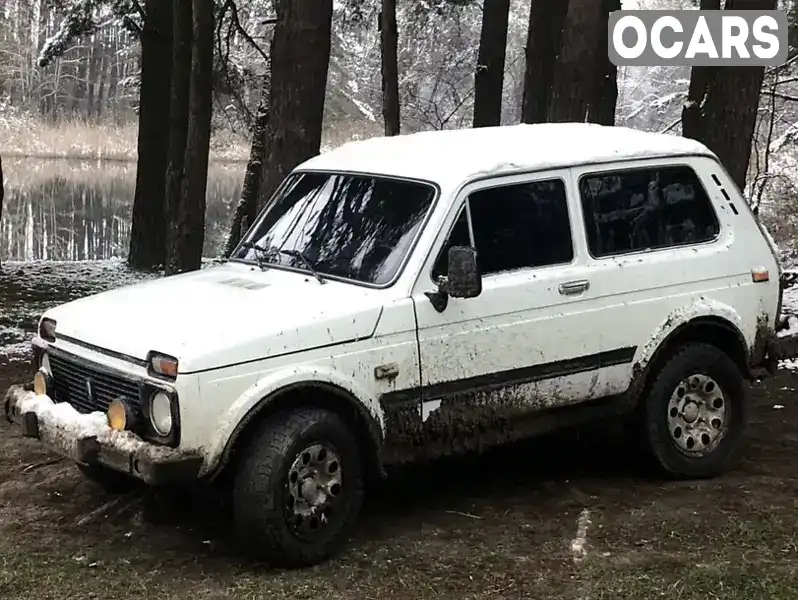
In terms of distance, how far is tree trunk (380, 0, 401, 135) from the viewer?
17.4 m

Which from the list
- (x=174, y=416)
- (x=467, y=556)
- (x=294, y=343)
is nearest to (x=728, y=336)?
(x=467, y=556)

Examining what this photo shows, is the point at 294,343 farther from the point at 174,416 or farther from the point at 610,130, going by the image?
the point at 610,130

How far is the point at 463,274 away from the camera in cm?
564

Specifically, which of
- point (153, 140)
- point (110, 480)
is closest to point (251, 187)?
point (153, 140)

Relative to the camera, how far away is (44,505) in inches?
252

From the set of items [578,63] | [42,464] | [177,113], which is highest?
[578,63]

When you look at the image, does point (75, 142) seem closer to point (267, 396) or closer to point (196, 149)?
point (196, 149)

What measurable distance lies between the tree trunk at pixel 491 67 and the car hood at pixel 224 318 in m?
12.7

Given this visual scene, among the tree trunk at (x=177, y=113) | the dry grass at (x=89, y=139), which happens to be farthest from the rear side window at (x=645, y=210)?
the dry grass at (x=89, y=139)

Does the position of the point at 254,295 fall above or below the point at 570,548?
above

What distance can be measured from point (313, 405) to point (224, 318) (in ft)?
2.14

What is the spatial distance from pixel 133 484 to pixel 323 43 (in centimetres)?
527

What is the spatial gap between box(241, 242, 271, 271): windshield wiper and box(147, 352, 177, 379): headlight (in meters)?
1.36
